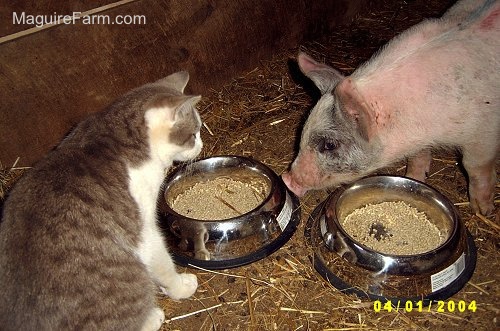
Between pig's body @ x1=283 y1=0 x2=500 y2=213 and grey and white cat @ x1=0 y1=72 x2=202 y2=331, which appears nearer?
grey and white cat @ x1=0 y1=72 x2=202 y2=331

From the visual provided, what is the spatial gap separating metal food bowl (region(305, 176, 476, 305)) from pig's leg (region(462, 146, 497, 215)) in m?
Result: 0.30

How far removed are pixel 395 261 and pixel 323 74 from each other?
1.31 meters

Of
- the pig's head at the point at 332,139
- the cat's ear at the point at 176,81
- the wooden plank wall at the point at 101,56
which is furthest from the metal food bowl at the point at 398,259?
the wooden plank wall at the point at 101,56

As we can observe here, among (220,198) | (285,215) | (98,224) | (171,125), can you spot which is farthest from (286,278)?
(98,224)

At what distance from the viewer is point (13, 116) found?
3576 millimetres

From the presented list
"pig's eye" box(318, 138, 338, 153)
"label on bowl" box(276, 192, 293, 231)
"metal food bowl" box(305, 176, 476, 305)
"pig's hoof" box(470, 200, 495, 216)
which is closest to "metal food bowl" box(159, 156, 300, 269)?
"label on bowl" box(276, 192, 293, 231)

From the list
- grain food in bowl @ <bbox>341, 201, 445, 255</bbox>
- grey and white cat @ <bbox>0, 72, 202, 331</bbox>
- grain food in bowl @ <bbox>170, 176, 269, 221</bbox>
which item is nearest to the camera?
grey and white cat @ <bbox>0, 72, 202, 331</bbox>

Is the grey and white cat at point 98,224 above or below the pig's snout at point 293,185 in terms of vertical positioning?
above

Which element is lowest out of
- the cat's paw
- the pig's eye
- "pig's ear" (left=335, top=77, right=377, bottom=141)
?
the cat's paw

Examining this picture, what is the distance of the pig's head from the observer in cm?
306

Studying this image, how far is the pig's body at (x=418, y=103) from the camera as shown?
119 inches
